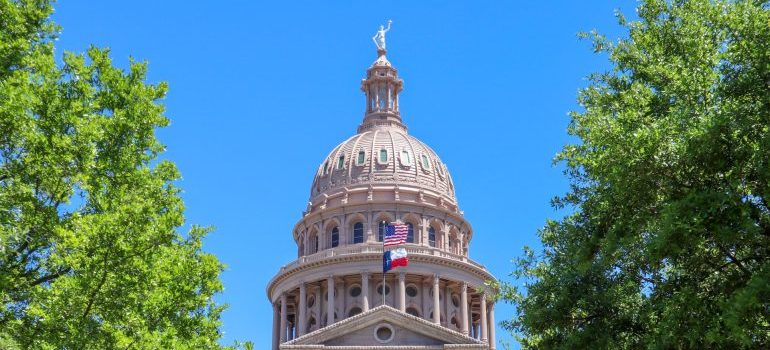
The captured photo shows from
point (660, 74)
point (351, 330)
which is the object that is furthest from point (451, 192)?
point (660, 74)

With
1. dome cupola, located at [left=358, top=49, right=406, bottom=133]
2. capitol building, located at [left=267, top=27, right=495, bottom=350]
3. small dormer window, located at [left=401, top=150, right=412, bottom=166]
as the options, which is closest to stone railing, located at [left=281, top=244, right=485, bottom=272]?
capitol building, located at [left=267, top=27, right=495, bottom=350]

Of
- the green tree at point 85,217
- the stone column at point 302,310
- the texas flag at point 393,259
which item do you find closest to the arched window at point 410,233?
the texas flag at point 393,259

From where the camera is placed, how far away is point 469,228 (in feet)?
285

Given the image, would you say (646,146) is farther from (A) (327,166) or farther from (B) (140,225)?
(A) (327,166)

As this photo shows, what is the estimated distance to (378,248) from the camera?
7744 centimetres

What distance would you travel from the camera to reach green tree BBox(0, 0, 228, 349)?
2017 centimetres

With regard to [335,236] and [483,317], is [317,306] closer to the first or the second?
[335,236]

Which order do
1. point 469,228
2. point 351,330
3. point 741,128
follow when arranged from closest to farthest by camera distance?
point 741,128
point 351,330
point 469,228

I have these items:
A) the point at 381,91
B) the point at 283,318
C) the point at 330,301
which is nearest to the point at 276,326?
the point at 283,318

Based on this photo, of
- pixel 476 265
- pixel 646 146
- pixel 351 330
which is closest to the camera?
pixel 646 146

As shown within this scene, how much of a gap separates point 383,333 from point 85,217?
44.8m

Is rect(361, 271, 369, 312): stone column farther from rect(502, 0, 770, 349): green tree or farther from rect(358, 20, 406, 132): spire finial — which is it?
rect(502, 0, 770, 349): green tree

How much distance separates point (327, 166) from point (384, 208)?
9610 millimetres

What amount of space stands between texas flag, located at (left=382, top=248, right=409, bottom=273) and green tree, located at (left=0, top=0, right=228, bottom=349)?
47.1 meters
